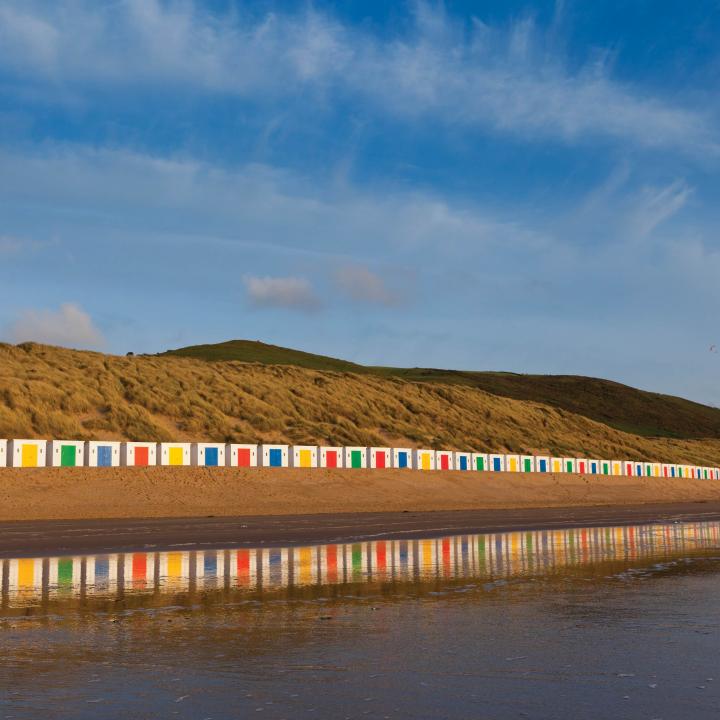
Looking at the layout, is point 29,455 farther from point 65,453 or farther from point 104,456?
point 104,456

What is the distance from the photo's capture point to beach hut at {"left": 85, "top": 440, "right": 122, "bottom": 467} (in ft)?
135

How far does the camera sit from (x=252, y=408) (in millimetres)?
63500

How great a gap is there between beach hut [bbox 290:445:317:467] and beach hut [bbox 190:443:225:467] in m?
4.14

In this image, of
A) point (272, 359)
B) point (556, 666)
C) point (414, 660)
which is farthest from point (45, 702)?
point (272, 359)

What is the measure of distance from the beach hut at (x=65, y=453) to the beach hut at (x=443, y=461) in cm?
2290

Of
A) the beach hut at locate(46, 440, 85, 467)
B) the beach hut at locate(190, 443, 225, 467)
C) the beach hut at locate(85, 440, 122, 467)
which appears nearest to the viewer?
the beach hut at locate(46, 440, 85, 467)

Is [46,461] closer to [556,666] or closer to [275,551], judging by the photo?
[275,551]

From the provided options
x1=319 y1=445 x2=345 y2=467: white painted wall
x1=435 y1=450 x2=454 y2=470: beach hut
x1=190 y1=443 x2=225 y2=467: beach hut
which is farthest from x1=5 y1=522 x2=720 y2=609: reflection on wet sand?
x1=435 y1=450 x2=454 y2=470: beach hut

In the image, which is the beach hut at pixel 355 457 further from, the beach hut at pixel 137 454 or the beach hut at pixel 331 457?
the beach hut at pixel 137 454

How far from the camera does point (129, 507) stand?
37.7 m

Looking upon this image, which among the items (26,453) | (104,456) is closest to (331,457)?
(104,456)

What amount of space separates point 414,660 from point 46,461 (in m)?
34.4

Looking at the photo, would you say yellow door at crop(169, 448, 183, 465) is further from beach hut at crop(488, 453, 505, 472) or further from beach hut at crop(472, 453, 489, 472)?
beach hut at crop(488, 453, 505, 472)

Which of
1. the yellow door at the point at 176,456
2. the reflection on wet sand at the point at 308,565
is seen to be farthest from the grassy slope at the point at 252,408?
the reflection on wet sand at the point at 308,565
